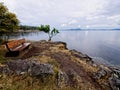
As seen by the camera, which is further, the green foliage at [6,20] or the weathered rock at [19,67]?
the green foliage at [6,20]

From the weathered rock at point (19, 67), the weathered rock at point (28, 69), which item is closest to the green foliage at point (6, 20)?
the weathered rock at point (19, 67)

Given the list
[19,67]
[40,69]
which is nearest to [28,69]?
[19,67]

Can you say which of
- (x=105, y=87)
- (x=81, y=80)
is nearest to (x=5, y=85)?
(x=81, y=80)

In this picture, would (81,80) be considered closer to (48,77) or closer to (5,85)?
(48,77)

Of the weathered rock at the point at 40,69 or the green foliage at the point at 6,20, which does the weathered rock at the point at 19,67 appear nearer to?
the weathered rock at the point at 40,69

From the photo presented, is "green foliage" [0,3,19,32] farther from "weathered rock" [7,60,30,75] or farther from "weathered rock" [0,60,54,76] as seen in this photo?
"weathered rock" [0,60,54,76]

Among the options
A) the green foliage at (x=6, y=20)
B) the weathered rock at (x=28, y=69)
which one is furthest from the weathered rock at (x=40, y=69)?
the green foliage at (x=6, y=20)

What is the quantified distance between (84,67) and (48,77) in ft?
14.6

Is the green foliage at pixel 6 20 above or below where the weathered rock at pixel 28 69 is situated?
above

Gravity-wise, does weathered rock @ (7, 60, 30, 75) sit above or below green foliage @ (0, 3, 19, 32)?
below

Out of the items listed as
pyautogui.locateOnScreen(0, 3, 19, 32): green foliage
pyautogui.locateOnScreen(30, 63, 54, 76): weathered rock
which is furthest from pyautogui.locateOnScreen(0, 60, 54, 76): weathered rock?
pyautogui.locateOnScreen(0, 3, 19, 32): green foliage

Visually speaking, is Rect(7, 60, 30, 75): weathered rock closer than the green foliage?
Yes

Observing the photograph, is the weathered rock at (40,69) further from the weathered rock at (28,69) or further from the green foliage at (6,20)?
the green foliage at (6,20)

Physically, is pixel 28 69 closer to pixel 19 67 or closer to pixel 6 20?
pixel 19 67
